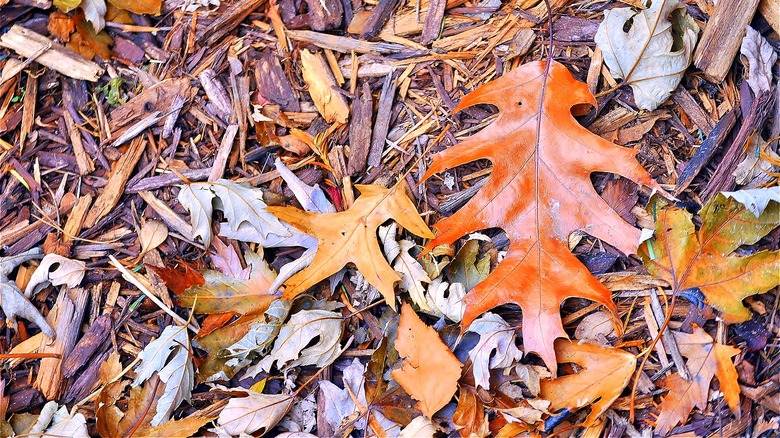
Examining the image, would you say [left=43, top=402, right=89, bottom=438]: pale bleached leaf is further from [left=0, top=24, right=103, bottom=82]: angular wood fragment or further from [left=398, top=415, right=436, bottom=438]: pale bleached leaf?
[left=0, top=24, right=103, bottom=82]: angular wood fragment

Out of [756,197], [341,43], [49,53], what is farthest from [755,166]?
[49,53]

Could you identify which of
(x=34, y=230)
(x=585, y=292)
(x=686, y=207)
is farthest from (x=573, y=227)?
(x=34, y=230)

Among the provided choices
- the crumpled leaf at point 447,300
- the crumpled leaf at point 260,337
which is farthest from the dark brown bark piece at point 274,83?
the crumpled leaf at point 447,300

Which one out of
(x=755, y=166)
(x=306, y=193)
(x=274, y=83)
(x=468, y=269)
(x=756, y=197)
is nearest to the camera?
(x=756, y=197)

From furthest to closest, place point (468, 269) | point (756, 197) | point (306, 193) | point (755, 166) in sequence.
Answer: point (306, 193)
point (468, 269)
point (755, 166)
point (756, 197)

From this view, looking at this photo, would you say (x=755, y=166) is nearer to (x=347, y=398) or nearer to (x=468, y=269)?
(x=468, y=269)

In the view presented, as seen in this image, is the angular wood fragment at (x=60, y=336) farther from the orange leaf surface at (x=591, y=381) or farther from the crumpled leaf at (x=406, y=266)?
the orange leaf surface at (x=591, y=381)

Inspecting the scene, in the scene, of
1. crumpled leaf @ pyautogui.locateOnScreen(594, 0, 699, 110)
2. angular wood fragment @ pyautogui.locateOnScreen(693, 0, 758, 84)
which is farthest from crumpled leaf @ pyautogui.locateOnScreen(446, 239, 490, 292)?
angular wood fragment @ pyautogui.locateOnScreen(693, 0, 758, 84)
